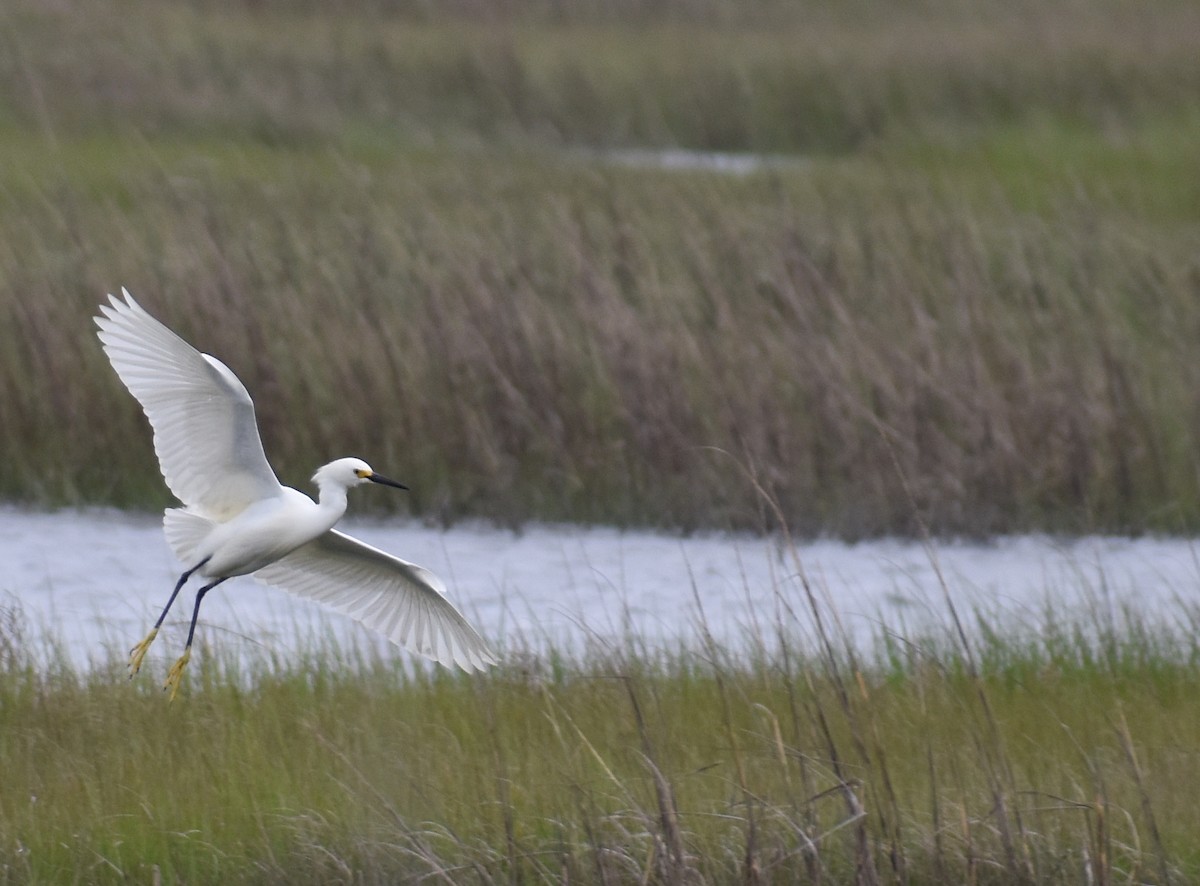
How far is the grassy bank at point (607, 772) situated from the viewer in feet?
11.3

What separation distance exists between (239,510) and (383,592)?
448 mm

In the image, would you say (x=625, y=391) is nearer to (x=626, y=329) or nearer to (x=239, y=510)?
(x=626, y=329)

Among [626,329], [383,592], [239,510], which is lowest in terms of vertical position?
[383,592]

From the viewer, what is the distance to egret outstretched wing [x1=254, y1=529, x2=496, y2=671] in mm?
4129

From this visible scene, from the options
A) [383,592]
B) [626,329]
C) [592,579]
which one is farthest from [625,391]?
Result: [383,592]

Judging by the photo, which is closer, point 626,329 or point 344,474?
point 344,474

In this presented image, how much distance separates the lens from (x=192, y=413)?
3.88 m

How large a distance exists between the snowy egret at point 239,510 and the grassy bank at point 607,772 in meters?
0.20

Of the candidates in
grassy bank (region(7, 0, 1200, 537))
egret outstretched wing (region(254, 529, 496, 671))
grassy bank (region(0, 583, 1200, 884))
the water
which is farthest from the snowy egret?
grassy bank (region(7, 0, 1200, 537))

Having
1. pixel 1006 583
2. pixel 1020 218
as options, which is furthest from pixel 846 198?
pixel 1006 583

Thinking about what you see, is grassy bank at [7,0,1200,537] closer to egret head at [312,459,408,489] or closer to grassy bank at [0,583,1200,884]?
grassy bank at [0,583,1200,884]

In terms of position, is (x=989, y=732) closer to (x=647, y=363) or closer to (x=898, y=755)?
(x=898, y=755)

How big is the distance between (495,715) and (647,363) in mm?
2999

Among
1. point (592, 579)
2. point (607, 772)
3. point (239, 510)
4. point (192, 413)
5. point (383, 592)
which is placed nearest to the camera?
point (607, 772)
